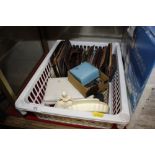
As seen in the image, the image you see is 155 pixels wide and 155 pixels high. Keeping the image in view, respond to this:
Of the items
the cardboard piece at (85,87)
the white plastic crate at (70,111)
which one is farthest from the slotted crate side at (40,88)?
the cardboard piece at (85,87)

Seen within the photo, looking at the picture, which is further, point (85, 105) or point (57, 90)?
point (57, 90)

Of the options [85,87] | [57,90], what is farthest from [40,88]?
[85,87]

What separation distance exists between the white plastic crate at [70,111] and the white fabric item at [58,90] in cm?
5

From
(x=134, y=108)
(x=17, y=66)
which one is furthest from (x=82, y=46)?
(x=134, y=108)

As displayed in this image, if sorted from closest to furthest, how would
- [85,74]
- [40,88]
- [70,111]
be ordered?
1. [70,111]
2. [85,74]
3. [40,88]

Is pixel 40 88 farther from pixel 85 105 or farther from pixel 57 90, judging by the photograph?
pixel 85 105

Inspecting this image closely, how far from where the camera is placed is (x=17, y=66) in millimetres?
1079

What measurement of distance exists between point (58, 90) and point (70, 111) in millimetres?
249

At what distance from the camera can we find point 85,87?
0.77 m

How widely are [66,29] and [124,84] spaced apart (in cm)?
72

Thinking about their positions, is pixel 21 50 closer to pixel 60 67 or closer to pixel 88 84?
pixel 60 67

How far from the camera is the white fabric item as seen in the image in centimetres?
80

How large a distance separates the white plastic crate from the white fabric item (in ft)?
0.17

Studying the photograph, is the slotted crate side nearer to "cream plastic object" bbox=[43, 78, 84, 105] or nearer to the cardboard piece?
"cream plastic object" bbox=[43, 78, 84, 105]
